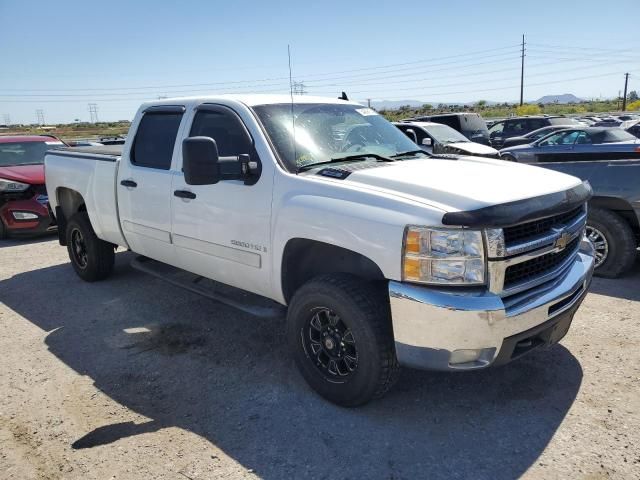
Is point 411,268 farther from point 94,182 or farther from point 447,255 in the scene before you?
point 94,182

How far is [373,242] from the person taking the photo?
9.55 feet

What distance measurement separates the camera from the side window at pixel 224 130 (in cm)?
387

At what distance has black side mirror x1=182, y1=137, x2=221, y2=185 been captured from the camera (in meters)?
3.26

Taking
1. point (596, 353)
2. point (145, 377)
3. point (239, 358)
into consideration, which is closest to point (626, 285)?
point (596, 353)

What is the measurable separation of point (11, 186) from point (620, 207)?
28.9 feet

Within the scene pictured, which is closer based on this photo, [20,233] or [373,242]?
[373,242]

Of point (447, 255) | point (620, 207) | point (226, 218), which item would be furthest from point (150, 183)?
point (620, 207)

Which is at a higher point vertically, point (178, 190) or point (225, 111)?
point (225, 111)

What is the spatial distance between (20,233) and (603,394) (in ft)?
28.7

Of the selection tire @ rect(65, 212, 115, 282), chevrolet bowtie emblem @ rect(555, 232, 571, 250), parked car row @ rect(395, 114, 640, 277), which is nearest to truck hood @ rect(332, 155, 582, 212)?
chevrolet bowtie emblem @ rect(555, 232, 571, 250)

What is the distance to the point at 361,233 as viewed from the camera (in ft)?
9.71

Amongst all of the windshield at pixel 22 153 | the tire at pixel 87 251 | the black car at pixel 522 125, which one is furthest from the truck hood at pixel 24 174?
the black car at pixel 522 125

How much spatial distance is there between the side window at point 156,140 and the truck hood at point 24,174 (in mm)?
4750

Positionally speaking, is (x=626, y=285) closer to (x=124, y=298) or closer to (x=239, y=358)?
(x=239, y=358)
